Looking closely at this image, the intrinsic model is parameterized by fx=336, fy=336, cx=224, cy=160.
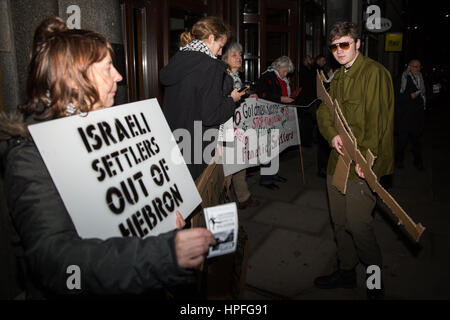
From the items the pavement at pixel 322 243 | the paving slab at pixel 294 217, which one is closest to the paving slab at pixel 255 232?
the pavement at pixel 322 243

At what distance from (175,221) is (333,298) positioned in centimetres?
197

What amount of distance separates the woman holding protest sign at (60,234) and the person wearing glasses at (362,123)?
5.80 ft

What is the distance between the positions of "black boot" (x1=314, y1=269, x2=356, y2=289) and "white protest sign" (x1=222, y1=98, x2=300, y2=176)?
1.91 m

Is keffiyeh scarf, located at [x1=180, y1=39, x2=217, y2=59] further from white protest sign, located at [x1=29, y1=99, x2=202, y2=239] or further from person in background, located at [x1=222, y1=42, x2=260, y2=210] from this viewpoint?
person in background, located at [x1=222, y1=42, x2=260, y2=210]

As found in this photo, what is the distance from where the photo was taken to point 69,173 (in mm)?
1248

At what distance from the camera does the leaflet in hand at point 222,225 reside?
130 cm

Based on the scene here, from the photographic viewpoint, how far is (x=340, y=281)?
303 centimetres

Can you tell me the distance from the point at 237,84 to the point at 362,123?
2384 mm

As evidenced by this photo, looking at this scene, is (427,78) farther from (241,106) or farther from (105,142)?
(105,142)

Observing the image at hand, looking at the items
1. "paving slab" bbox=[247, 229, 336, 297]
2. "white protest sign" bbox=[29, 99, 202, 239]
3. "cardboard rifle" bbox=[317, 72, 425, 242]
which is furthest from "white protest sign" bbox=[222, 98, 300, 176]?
"white protest sign" bbox=[29, 99, 202, 239]

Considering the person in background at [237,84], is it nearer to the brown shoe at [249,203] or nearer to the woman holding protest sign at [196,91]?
the brown shoe at [249,203]

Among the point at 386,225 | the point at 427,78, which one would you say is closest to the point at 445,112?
the point at 427,78

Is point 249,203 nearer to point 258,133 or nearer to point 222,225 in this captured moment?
point 258,133

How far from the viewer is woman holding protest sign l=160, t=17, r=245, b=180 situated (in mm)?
2758
